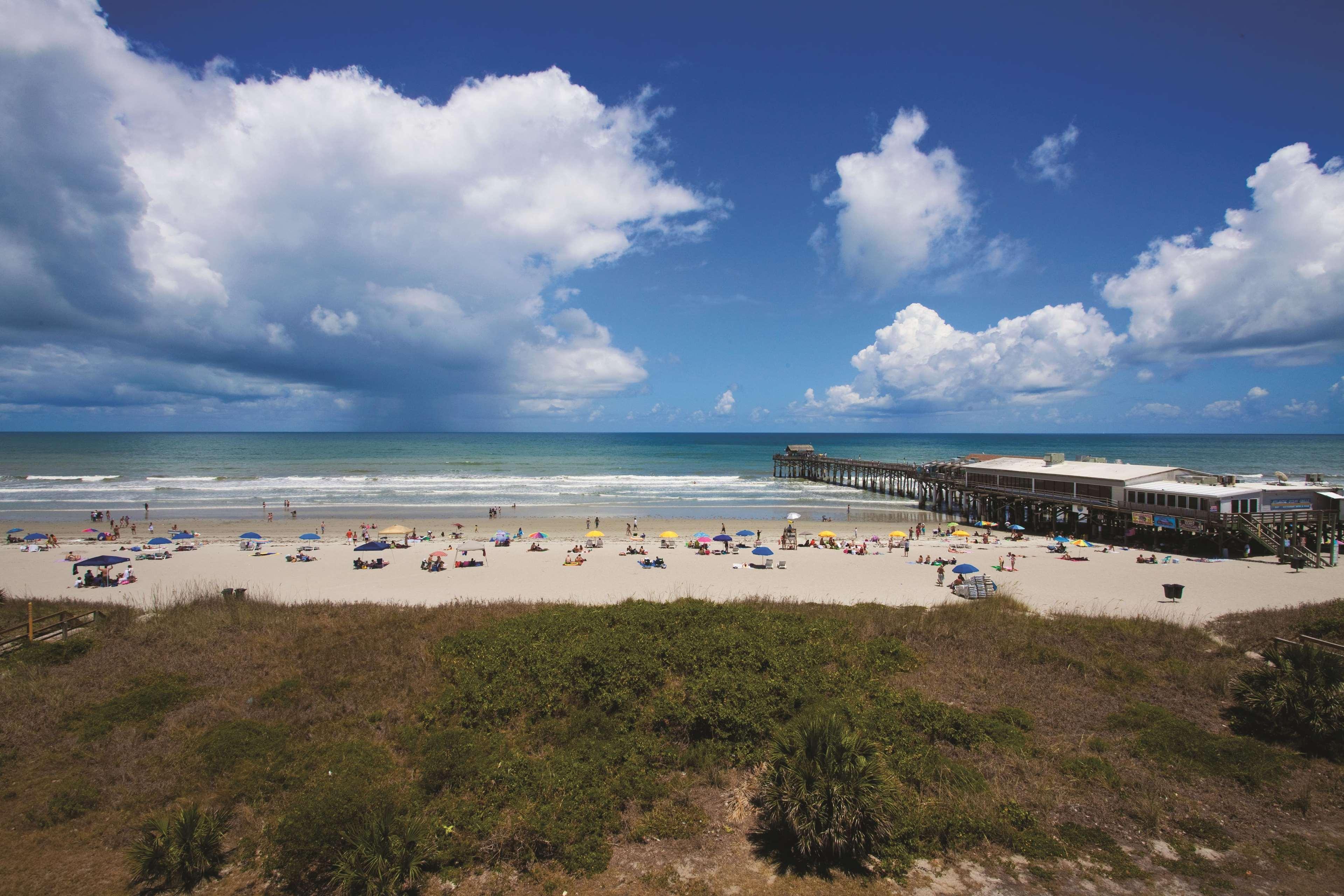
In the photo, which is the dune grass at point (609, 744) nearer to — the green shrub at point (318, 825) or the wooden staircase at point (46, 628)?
the green shrub at point (318, 825)

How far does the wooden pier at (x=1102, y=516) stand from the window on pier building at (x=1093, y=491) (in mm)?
127

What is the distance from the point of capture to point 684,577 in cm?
2811

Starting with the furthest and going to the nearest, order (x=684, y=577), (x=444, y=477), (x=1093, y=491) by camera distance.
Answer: (x=444, y=477) < (x=1093, y=491) < (x=684, y=577)

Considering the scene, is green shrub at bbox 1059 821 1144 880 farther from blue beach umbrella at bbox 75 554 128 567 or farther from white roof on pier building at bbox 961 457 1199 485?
white roof on pier building at bbox 961 457 1199 485

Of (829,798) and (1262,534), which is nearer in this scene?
(829,798)

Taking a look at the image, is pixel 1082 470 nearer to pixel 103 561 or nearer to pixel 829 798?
pixel 829 798

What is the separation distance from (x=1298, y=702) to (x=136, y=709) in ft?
72.6

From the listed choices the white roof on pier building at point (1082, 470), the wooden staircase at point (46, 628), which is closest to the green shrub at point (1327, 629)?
the white roof on pier building at point (1082, 470)

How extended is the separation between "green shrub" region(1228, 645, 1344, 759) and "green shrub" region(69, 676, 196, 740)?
21.0 m

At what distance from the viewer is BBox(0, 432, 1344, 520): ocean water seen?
189 ft

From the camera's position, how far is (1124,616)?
2011cm

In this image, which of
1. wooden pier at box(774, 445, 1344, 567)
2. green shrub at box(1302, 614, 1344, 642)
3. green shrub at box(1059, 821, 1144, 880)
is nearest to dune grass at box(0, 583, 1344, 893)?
green shrub at box(1059, 821, 1144, 880)

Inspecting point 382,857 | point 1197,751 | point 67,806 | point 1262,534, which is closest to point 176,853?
point 382,857

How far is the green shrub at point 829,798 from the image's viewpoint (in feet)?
26.5
